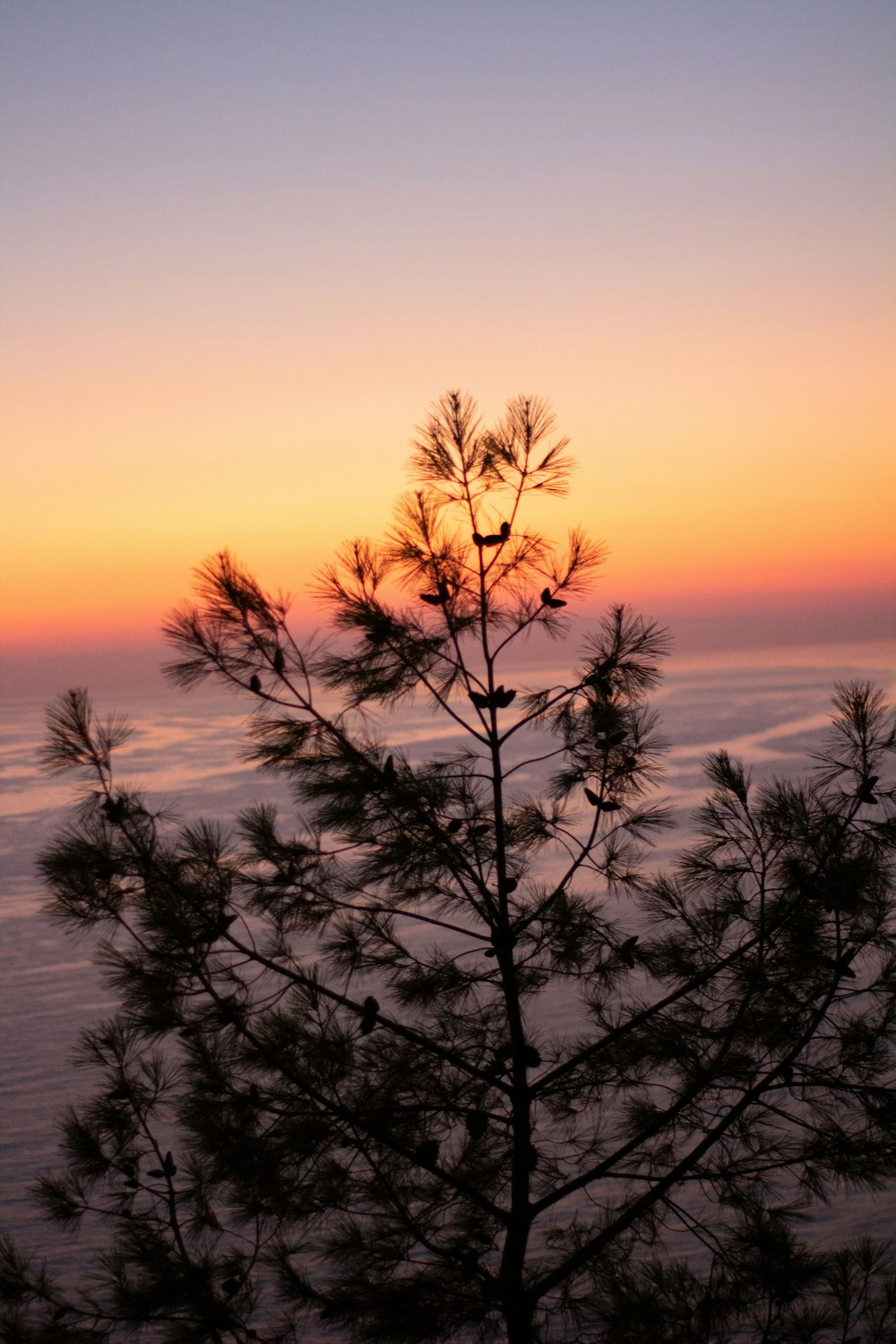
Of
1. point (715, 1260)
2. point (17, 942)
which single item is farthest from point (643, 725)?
point (17, 942)

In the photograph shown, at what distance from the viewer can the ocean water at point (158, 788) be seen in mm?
8414

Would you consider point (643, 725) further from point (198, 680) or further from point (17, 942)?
→ point (17, 942)

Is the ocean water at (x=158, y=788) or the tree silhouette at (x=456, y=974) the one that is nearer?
the tree silhouette at (x=456, y=974)

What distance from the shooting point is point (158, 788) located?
21719 mm

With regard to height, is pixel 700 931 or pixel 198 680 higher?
pixel 198 680

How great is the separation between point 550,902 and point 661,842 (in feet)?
49.3

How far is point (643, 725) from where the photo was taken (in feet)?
11.1

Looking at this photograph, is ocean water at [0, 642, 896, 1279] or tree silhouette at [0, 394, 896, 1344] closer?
tree silhouette at [0, 394, 896, 1344]

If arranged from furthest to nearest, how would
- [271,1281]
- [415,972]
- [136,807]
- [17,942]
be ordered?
[17,942] < [271,1281] < [415,972] < [136,807]

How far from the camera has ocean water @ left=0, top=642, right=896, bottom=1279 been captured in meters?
8.41

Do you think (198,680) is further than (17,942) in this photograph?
No

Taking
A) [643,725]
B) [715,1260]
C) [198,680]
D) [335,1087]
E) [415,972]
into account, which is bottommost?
[715,1260]

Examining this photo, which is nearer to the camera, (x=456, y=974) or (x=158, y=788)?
(x=456, y=974)

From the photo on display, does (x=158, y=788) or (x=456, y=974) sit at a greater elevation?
(x=456, y=974)
